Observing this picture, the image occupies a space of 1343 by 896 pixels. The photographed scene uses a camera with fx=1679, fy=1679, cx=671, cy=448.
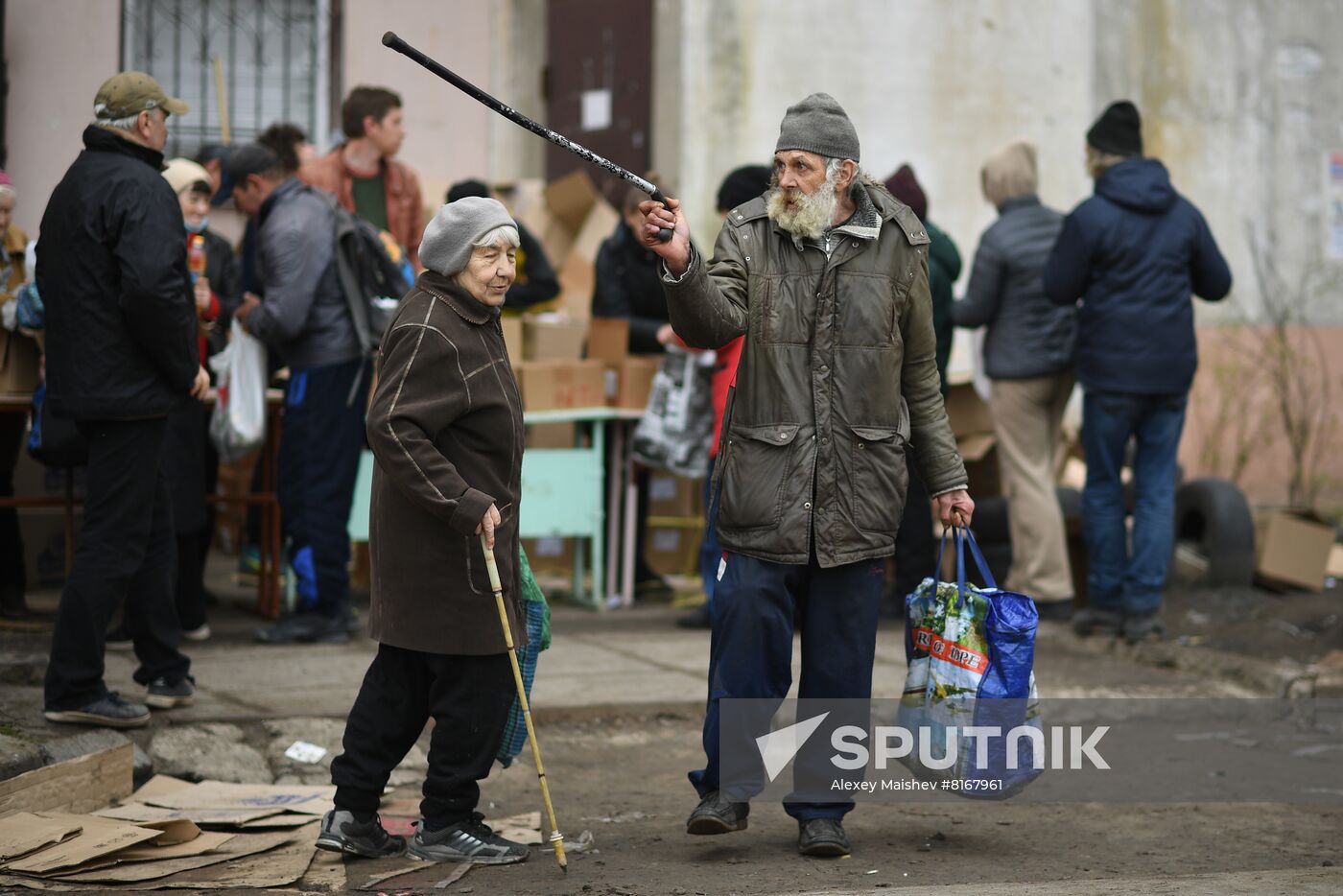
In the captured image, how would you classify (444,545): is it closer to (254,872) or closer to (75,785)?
(254,872)

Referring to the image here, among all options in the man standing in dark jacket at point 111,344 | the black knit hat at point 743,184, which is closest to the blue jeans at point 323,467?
the man standing in dark jacket at point 111,344

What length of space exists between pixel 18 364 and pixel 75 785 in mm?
2892

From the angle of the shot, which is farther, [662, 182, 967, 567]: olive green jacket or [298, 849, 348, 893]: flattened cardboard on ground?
[662, 182, 967, 567]: olive green jacket

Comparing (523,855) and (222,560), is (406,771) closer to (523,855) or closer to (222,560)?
(523,855)

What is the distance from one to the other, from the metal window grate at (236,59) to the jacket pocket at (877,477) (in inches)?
286

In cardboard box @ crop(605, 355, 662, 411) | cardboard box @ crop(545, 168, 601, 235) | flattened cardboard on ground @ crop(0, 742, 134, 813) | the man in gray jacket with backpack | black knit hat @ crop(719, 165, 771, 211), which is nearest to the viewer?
flattened cardboard on ground @ crop(0, 742, 134, 813)

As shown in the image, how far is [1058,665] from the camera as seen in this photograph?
7520 mm

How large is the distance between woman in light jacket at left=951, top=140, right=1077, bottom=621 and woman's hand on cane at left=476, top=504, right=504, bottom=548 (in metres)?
4.43

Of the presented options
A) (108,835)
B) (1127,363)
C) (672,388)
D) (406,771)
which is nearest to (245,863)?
(108,835)

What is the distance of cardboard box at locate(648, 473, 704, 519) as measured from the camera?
9320 mm

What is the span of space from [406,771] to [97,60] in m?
6.36

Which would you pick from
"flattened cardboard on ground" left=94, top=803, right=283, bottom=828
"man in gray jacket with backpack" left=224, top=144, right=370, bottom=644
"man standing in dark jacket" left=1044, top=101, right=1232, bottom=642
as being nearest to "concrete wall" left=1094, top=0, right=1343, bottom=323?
"man standing in dark jacket" left=1044, top=101, right=1232, bottom=642

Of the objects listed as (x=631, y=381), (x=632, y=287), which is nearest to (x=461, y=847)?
(x=631, y=381)

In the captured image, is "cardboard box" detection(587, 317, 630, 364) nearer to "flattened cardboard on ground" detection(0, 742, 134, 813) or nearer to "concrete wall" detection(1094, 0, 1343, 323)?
"flattened cardboard on ground" detection(0, 742, 134, 813)
